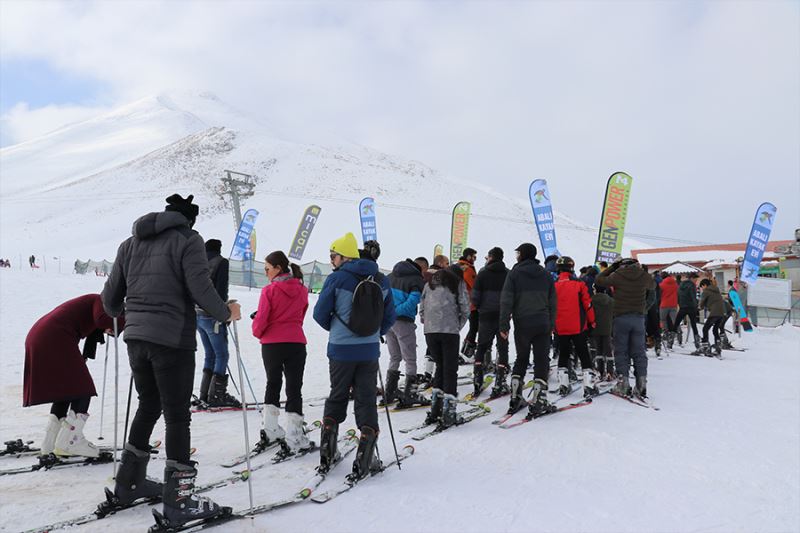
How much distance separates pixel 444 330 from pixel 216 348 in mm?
2941

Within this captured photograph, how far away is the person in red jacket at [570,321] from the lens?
713cm

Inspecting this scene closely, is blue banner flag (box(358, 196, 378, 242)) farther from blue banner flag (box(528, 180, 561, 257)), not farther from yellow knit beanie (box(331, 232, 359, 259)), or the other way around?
yellow knit beanie (box(331, 232, 359, 259))

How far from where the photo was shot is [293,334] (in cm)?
510

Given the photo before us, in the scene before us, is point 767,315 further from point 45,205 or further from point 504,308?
point 45,205

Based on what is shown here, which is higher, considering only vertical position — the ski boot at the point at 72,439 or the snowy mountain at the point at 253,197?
the snowy mountain at the point at 253,197

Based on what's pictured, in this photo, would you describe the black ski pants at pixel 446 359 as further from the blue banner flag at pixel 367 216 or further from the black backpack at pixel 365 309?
the blue banner flag at pixel 367 216

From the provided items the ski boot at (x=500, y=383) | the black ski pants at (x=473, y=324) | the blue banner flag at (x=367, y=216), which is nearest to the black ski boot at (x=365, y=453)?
the ski boot at (x=500, y=383)

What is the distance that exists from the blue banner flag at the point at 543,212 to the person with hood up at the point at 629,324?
709 cm

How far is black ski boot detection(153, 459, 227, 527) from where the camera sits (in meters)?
3.15

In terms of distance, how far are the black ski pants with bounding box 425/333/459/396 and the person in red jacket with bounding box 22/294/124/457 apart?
318 cm

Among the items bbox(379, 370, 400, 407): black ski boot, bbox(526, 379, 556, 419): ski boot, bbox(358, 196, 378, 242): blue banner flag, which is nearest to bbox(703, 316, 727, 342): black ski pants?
bbox(526, 379, 556, 419): ski boot

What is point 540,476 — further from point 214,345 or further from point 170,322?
point 214,345

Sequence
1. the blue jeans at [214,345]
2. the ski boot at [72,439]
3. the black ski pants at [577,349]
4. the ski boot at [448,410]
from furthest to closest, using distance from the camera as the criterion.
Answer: the black ski pants at [577,349] → the blue jeans at [214,345] → the ski boot at [448,410] → the ski boot at [72,439]

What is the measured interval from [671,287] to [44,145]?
485ft
